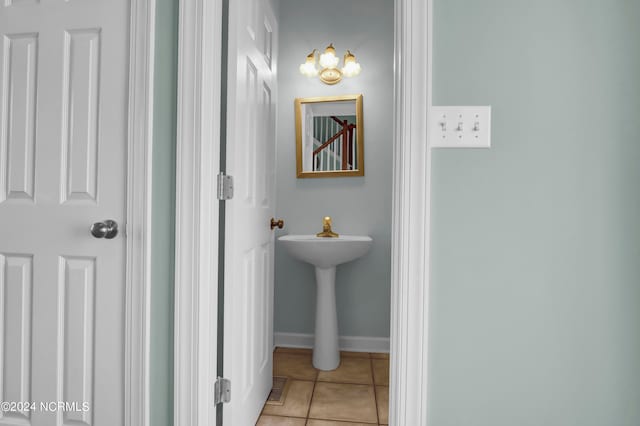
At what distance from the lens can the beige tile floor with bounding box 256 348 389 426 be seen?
5.22 ft

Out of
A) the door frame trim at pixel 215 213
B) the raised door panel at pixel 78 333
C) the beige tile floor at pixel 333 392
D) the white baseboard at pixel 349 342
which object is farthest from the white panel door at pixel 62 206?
the white baseboard at pixel 349 342

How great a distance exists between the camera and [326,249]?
2.00 metres

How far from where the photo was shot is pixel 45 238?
3.84 ft

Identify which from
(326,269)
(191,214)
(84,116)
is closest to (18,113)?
(84,116)

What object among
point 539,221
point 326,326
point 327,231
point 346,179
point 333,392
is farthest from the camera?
point 346,179

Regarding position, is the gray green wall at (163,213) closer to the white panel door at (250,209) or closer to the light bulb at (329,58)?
the white panel door at (250,209)

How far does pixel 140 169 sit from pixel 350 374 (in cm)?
160

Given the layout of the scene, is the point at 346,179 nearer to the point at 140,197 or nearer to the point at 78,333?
the point at 140,197

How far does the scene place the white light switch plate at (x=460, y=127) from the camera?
0.99 meters

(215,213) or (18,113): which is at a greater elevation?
(18,113)

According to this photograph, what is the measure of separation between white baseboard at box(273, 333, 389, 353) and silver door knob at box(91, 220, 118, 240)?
5.35 feet

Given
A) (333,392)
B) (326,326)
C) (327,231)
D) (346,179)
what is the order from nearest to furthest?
1. (333,392)
2. (326,326)
3. (327,231)
4. (346,179)

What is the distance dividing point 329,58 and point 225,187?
1.47 meters

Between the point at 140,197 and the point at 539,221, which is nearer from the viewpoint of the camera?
the point at 539,221
